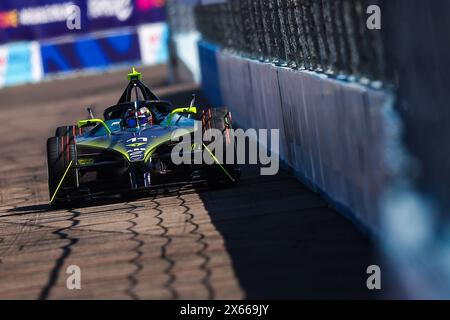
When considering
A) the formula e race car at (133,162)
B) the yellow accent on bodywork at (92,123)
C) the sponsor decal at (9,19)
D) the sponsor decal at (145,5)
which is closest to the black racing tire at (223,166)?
the formula e race car at (133,162)

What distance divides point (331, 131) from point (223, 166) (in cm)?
278

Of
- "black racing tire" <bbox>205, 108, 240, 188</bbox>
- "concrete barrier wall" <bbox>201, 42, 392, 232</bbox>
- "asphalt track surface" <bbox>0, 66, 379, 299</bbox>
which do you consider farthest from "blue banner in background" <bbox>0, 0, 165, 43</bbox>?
"black racing tire" <bbox>205, 108, 240, 188</bbox>

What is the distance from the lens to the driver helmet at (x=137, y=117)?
14.4 meters

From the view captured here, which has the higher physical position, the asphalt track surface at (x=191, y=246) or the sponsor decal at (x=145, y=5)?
the asphalt track surface at (x=191, y=246)

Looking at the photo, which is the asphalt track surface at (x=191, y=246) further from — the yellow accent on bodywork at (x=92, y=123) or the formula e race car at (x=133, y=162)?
the yellow accent on bodywork at (x=92, y=123)

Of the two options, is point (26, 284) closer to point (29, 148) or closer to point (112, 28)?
point (29, 148)

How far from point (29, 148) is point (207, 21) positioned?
326 inches

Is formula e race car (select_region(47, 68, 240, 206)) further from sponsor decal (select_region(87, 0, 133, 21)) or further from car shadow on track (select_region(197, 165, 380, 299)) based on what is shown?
sponsor decal (select_region(87, 0, 133, 21))

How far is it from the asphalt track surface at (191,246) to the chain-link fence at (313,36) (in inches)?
51.8

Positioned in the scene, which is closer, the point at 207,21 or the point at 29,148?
the point at 29,148

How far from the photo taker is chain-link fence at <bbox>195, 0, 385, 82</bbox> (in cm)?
955

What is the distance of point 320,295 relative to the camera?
7605 millimetres
